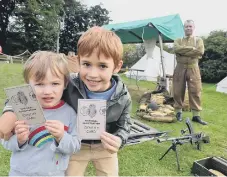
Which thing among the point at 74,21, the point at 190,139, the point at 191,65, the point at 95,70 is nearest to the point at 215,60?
the point at 191,65

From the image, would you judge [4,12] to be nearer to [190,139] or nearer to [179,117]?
[179,117]

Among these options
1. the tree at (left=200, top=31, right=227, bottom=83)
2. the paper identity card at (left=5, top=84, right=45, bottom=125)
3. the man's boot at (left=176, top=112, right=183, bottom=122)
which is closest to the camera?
the paper identity card at (left=5, top=84, right=45, bottom=125)

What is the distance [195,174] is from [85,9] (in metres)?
28.4

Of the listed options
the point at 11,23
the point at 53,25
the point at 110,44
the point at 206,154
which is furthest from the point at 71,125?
the point at 11,23

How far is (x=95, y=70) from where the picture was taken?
1.23 metres

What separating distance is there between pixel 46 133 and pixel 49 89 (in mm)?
224

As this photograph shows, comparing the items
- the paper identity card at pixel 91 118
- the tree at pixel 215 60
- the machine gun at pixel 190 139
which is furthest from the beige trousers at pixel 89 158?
the tree at pixel 215 60

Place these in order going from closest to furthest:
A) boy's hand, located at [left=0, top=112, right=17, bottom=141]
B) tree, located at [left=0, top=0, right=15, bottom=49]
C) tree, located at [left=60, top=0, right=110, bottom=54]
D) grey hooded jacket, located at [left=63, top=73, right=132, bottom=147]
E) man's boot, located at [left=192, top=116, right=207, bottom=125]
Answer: boy's hand, located at [left=0, top=112, right=17, bottom=141] < grey hooded jacket, located at [left=63, top=73, right=132, bottom=147] < man's boot, located at [left=192, top=116, right=207, bottom=125] < tree, located at [left=0, top=0, right=15, bottom=49] < tree, located at [left=60, top=0, right=110, bottom=54]

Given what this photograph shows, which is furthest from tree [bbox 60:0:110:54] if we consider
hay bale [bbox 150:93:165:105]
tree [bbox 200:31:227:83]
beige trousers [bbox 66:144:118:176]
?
beige trousers [bbox 66:144:118:176]

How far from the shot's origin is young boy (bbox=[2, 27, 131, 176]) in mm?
1222

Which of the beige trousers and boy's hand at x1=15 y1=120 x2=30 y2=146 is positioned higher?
boy's hand at x1=15 y1=120 x2=30 y2=146

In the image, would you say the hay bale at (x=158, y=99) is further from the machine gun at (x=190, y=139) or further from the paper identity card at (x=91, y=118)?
the paper identity card at (x=91, y=118)

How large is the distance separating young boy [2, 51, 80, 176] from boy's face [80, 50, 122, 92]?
0.34 feet

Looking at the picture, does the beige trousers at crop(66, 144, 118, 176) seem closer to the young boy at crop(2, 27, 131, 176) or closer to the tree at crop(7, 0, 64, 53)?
the young boy at crop(2, 27, 131, 176)
